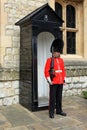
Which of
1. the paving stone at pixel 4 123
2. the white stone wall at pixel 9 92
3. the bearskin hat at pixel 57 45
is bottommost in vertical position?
the paving stone at pixel 4 123

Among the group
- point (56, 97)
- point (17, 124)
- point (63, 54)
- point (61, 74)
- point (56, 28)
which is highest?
point (56, 28)

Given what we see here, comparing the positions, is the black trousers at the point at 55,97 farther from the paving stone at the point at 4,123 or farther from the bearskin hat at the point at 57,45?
the paving stone at the point at 4,123

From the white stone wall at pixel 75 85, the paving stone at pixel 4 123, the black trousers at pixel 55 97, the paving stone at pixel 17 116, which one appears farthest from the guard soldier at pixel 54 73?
the white stone wall at pixel 75 85

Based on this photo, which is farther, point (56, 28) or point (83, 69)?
point (83, 69)

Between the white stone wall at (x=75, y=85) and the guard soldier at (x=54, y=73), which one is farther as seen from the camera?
the white stone wall at (x=75, y=85)

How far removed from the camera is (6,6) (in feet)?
22.3

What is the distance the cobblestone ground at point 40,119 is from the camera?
496cm

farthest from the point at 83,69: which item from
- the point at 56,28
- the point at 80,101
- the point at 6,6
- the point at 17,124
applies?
the point at 17,124

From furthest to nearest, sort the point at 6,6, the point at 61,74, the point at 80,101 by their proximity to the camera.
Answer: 1. the point at 80,101
2. the point at 6,6
3. the point at 61,74

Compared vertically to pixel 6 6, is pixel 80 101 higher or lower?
lower

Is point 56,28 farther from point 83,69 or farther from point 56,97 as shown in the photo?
point 83,69

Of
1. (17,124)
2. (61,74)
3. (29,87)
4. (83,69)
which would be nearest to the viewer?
(17,124)

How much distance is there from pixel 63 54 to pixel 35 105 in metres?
2.72

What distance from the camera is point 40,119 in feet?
18.0
